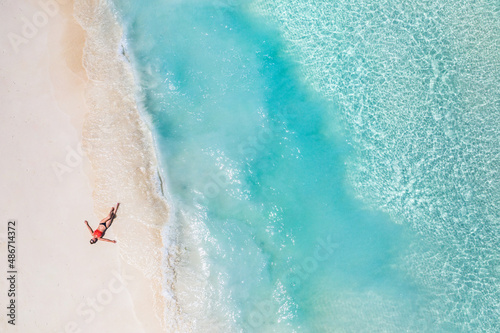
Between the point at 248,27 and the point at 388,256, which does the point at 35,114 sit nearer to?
the point at 248,27

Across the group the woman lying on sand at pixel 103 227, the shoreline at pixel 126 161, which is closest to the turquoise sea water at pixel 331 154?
the shoreline at pixel 126 161

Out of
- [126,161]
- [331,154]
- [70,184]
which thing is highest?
[331,154]

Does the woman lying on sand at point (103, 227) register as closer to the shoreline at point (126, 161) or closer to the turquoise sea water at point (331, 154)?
the shoreline at point (126, 161)

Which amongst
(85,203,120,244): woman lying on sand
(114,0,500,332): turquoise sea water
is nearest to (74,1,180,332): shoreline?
(85,203,120,244): woman lying on sand

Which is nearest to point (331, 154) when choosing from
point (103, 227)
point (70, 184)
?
point (103, 227)

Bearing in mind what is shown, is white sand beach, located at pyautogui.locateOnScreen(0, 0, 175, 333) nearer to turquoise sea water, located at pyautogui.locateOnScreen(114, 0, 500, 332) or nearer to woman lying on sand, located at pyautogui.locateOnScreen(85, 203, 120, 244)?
woman lying on sand, located at pyautogui.locateOnScreen(85, 203, 120, 244)

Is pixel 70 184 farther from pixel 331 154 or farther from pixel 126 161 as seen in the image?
pixel 331 154

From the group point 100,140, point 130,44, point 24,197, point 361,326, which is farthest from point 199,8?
point 361,326
